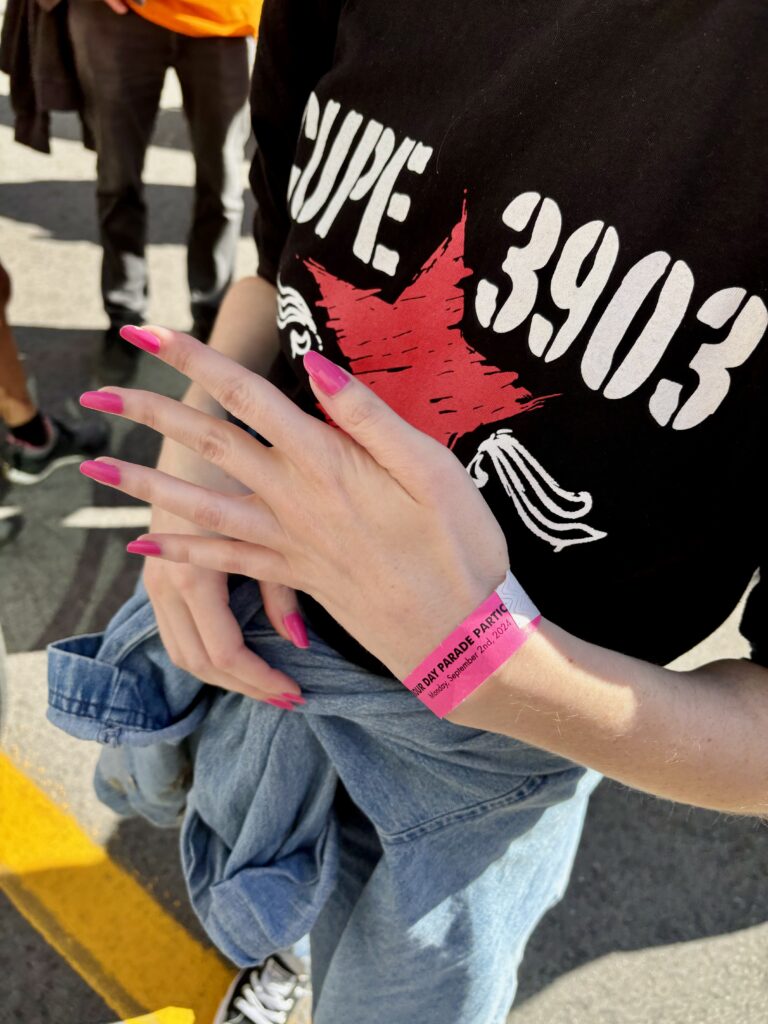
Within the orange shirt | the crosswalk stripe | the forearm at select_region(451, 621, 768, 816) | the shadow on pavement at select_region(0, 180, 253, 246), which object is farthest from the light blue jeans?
the shadow on pavement at select_region(0, 180, 253, 246)

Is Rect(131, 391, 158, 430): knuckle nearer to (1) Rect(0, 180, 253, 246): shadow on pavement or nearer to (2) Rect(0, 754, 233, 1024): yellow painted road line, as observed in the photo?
(2) Rect(0, 754, 233, 1024): yellow painted road line

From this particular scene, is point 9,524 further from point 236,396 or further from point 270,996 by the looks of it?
point 236,396

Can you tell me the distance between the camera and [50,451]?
2598 mm

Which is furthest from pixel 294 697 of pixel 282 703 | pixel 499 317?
pixel 499 317

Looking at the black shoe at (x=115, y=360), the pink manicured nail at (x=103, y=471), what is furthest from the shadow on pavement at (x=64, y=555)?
the pink manicured nail at (x=103, y=471)

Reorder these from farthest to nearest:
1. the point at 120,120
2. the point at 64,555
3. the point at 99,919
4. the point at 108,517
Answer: the point at 120,120, the point at 108,517, the point at 64,555, the point at 99,919

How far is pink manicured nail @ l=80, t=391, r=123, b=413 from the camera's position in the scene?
743 mm

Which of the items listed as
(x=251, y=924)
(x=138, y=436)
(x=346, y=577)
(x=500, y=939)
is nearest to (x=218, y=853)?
(x=251, y=924)

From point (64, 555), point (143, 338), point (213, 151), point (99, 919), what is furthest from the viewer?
point (213, 151)

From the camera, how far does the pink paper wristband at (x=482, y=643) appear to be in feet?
2.15

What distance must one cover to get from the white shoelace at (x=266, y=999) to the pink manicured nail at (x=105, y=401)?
53.6 inches

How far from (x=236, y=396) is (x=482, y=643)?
279 millimetres

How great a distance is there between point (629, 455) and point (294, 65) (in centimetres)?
61

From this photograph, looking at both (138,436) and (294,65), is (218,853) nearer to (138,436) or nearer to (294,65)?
(294,65)
